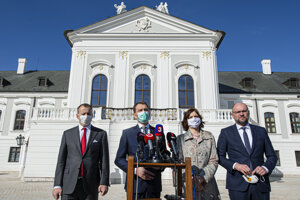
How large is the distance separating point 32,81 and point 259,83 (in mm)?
22603

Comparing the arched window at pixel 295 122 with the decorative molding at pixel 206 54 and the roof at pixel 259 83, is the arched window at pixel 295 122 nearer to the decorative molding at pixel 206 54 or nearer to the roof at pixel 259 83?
the roof at pixel 259 83

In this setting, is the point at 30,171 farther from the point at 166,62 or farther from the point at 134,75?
the point at 166,62

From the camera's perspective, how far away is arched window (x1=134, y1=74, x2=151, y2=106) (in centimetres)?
1555

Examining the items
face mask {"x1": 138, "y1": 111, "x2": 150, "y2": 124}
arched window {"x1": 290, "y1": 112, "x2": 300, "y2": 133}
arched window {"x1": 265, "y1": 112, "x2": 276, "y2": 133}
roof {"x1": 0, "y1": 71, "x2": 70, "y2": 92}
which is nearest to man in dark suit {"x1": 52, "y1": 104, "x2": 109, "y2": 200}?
face mask {"x1": 138, "y1": 111, "x2": 150, "y2": 124}

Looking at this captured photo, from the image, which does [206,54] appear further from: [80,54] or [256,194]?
[256,194]

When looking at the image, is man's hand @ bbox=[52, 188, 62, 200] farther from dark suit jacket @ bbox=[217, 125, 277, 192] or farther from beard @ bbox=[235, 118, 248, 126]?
beard @ bbox=[235, 118, 248, 126]

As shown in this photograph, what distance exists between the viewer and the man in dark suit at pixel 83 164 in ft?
10.5

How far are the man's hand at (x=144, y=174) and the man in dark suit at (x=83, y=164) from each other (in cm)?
70

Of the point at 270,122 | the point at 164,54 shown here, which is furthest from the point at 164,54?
the point at 270,122

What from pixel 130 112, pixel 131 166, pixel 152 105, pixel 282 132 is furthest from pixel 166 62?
pixel 131 166

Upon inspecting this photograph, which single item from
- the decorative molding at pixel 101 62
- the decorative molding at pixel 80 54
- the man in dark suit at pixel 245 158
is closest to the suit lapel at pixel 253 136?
the man in dark suit at pixel 245 158

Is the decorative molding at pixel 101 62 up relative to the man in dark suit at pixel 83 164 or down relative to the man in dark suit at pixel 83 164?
up

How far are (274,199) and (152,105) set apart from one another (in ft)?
29.9

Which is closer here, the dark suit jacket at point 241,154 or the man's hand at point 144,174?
the man's hand at point 144,174
